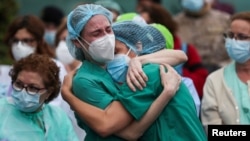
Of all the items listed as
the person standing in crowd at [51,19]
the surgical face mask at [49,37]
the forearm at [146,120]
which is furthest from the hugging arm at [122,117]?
the person standing in crowd at [51,19]

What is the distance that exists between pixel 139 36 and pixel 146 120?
823mm

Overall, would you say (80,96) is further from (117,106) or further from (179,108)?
(179,108)

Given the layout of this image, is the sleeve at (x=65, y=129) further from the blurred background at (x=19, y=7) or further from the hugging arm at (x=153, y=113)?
the blurred background at (x=19, y=7)

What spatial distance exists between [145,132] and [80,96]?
1.45ft

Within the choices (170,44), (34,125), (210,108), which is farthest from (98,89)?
(210,108)

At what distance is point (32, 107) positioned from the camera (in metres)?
6.16

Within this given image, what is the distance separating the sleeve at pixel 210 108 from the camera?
7117 mm

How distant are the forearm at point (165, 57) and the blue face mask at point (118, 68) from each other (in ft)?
0.33

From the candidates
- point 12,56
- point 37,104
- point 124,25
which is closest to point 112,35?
point 124,25

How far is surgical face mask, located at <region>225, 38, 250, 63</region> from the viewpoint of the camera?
23.6 ft

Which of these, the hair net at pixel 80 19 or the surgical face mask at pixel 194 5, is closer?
the hair net at pixel 80 19

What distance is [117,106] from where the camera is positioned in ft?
16.6

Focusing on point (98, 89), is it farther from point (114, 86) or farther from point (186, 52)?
point (186, 52)

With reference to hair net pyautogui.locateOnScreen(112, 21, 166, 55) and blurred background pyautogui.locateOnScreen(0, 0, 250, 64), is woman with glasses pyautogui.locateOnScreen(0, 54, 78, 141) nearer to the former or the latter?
hair net pyautogui.locateOnScreen(112, 21, 166, 55)
